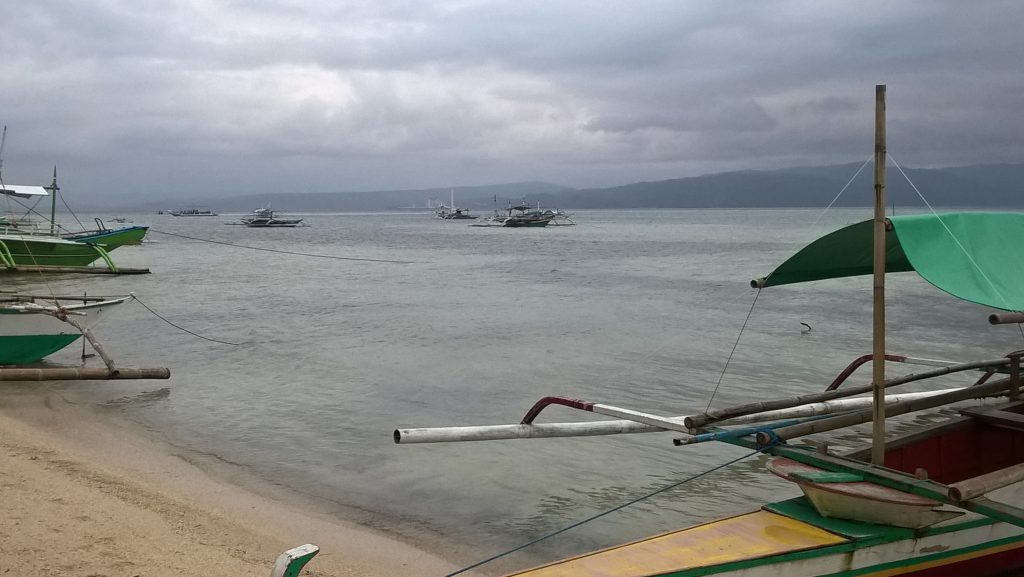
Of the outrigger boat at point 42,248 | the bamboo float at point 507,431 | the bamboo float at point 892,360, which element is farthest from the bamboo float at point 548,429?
the outrigger boat at point 42,248

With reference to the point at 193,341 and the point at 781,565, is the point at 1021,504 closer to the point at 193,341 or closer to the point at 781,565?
the point at 781,565

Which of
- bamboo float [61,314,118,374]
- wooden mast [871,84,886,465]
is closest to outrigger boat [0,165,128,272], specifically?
bamboo float [61,314,118,374]

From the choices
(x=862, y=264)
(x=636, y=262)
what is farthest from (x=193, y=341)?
(x=636, y=262)

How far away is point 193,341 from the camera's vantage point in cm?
1619

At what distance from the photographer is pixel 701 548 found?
393 centimetres

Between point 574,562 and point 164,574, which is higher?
point 574,562

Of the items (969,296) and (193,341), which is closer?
(969,296)

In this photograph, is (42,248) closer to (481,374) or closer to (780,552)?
(481,374)

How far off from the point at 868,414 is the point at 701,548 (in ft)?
8.22

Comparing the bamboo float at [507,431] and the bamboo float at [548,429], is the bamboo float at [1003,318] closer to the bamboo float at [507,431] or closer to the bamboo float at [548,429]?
the bamboo float at [548,429]

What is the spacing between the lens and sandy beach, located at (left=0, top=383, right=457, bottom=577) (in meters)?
5.20

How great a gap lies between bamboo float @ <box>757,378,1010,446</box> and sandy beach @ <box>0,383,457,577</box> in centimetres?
273

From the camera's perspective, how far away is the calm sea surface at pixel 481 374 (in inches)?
294

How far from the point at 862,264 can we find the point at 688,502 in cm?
278
